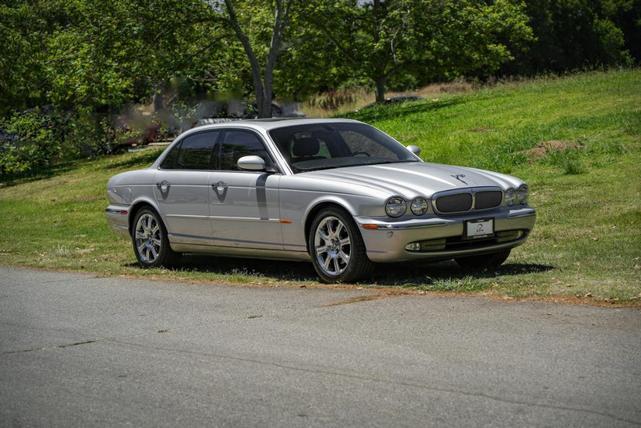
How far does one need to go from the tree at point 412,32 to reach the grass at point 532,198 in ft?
8.64

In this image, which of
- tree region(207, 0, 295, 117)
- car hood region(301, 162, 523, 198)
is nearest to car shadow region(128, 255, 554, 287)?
car hood region(301, 162, 523, 198)

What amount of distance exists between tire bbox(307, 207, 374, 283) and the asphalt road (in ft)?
1.38

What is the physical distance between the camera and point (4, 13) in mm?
42844

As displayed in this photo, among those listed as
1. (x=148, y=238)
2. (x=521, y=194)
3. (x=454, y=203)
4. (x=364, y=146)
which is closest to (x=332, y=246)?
(x=454, y=203)

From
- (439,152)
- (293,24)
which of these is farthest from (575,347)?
(293,24)

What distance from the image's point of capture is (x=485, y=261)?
11.2 meters

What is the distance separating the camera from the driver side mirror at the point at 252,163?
37.2 ft

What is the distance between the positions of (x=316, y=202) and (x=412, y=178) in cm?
90

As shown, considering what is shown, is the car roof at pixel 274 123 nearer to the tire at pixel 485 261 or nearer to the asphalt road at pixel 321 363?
the tire at pixel 485 261

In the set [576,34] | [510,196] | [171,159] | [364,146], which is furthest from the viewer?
[576,34]

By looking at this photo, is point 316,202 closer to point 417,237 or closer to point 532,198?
point 417,237

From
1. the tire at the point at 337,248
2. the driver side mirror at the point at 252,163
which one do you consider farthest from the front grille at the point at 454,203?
the driver side mirror at the point at 252,163

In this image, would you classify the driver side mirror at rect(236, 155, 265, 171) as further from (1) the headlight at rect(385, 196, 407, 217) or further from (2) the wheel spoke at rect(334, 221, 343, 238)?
(1) the headlight at rect(385, 196, 407, 217)

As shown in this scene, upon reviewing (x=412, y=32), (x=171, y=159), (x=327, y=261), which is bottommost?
(x=327, y=261)
